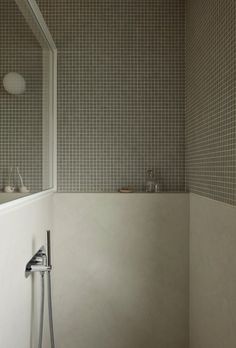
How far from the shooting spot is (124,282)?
7.63 ft

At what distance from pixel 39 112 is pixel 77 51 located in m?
0.69

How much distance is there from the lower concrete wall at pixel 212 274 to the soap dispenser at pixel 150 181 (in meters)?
0.26

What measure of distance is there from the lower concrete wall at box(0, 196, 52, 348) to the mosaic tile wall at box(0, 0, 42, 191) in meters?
0.13

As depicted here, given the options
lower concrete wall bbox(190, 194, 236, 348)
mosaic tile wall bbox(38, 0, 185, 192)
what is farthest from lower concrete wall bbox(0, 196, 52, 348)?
lower concrete wall bbox(190, 194, 236, 348)

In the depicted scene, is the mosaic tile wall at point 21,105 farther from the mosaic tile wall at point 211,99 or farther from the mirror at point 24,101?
the mosaic tile wall at point 211,99

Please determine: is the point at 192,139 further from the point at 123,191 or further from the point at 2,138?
the point at 2,138

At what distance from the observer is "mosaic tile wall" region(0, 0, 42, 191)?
3.95 ft

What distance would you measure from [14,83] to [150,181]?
1236 millimetres

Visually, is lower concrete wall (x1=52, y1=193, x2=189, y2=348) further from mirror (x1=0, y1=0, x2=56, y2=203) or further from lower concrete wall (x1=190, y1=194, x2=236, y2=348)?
mirror (x1=0, y1=0, x2=56, y2=203)

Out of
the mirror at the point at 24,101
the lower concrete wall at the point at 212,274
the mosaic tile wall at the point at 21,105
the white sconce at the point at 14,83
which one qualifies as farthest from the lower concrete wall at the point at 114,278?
the white sconce at the point at 14,83

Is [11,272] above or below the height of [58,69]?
below

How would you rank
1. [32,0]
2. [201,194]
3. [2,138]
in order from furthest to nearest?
[201,194]
[32,0]
[2,138]

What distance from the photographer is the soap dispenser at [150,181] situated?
Result: 92.3 inches

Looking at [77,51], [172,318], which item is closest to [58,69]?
[77,51]
